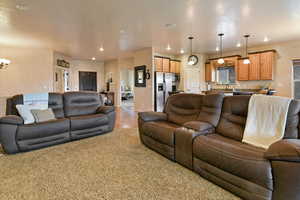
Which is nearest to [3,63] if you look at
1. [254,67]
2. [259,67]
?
[254,67]

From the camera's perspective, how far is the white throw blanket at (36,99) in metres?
3.59

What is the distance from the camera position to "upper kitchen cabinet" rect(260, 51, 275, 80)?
6.38 metres

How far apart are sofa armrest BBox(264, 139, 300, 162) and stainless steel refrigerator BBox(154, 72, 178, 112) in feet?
18.7

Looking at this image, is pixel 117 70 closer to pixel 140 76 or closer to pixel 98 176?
pixel 140 76

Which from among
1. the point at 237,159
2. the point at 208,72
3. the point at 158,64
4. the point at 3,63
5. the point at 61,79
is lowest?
the point at 237,159

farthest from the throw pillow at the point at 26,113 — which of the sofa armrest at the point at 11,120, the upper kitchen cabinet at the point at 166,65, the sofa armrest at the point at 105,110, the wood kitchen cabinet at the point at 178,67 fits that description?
the wood kitchen cabinet at the point at 178,67

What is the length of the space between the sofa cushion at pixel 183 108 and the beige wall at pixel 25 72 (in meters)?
5.94

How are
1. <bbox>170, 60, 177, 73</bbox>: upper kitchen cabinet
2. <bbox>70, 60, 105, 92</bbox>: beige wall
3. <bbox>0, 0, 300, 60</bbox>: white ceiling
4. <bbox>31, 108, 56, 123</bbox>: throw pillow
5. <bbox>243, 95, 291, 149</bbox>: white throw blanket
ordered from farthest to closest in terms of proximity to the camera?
<bbox>70, 60, 105, 92</bbox>: beige wall → <bbox>170, 60, 177, 73</bbox>: upper kitchen cabinet → <bbox>31, 108, 56, 123</bbox>: throw pillow → <bbox>0, 0, 300, 60</bbox>: white ceiling → <bbox>243, 95, 291, 149</bbox>: white throw blanket

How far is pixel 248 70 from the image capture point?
6957 millimetres

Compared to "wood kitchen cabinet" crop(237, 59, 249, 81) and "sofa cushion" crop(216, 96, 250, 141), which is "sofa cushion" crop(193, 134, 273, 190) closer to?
"sofa cushion" crop(216, 96, 250, 141)

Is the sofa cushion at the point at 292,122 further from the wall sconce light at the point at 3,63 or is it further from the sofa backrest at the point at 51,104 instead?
the wall sconce light at the point at 3,63

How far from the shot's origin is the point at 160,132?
2822 mm

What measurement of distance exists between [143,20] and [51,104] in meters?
2.79

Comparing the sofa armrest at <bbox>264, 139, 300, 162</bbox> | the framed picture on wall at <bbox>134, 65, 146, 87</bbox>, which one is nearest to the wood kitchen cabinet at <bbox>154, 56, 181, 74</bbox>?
the framed picture on wall at <bbox>134, 65, 146, 87</bbox>
